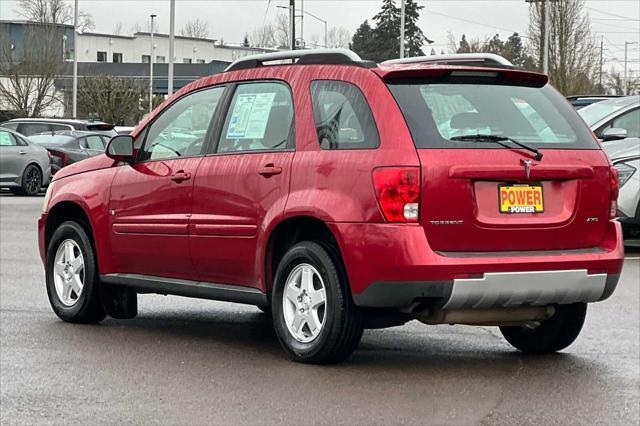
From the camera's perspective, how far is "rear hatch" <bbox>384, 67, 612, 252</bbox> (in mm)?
6750

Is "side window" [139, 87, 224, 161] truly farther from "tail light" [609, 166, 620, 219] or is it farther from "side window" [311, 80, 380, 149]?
"tail light" [609, 166, 620, 219]

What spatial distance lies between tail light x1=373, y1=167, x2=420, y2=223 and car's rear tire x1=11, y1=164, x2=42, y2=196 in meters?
21.3

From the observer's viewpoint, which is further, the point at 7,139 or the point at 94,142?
the point at 94,142

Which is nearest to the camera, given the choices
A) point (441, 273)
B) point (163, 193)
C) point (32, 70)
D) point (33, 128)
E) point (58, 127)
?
point (441, 273)

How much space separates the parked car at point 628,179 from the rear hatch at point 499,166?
21.2ft

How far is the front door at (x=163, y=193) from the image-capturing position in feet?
26.6

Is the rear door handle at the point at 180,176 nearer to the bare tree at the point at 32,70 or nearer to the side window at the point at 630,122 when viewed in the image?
the side window at the point at 630,122

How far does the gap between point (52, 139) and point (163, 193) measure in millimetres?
22759

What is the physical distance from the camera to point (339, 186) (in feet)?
22.9

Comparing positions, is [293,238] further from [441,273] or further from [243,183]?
[441,273]

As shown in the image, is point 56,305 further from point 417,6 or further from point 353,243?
point 417,6

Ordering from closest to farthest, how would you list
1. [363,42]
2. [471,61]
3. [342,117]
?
1. [342,117]
2. [471,61]
3. [363,42]

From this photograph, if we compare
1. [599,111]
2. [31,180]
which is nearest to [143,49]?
[31,180]

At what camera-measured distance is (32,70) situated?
230 ft
